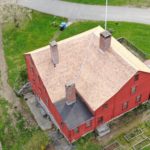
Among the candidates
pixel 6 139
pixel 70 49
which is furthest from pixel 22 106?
pixel 70 49

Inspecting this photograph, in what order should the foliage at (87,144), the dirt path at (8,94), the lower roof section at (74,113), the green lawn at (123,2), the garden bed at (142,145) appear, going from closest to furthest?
1. the lower roof section at (74,113)
2. the garden bed at (142,145)
3. the foliage at (87,144)
4. the dirt path at (8,94)
5. the green lawn at (123,2)

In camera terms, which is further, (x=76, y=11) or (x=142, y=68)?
(x=76, y=11)

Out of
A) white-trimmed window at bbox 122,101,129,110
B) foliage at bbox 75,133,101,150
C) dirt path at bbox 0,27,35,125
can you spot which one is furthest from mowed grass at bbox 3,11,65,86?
white-trimmed window at bbox 122,101,129,110

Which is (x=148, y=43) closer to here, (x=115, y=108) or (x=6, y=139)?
(x=115, y=108)

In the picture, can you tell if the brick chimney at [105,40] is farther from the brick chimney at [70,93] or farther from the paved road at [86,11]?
the paved road at [86,11]

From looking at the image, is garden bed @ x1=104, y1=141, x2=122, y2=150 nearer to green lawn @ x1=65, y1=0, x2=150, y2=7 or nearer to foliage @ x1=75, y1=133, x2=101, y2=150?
foliage @ x1=75, y1=133, x2=101, y2=150

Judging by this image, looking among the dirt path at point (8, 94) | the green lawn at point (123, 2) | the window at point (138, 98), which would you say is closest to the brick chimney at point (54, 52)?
the dirt path at point (8, 94)

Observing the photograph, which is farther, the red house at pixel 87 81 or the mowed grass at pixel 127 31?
the mowed grass at pixel 127 31
